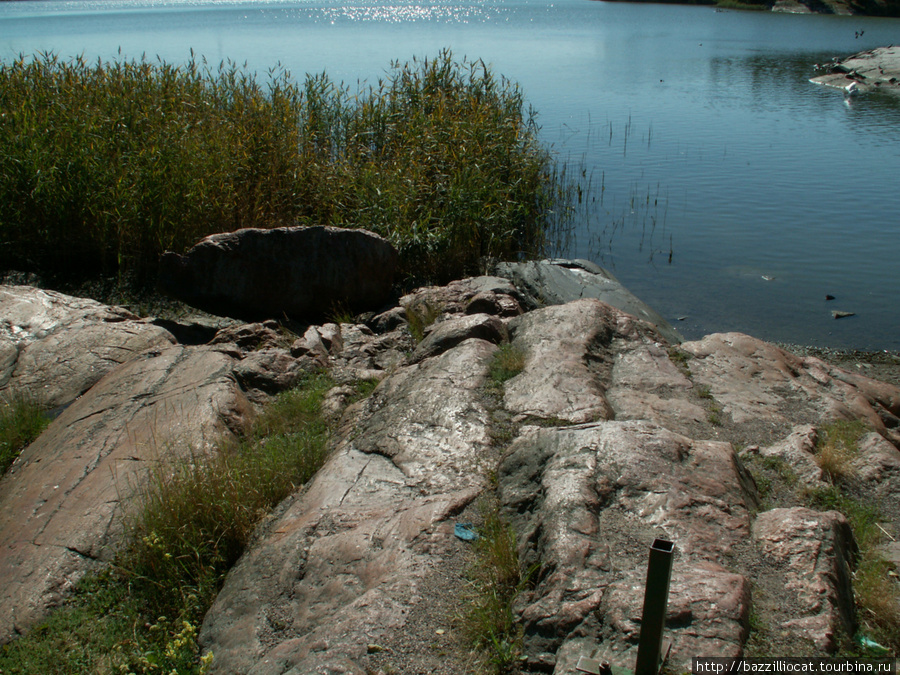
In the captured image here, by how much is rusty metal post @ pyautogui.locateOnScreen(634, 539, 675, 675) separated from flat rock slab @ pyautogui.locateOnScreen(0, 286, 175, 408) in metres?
4.68

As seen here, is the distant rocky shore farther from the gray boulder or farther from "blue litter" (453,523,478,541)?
"blue litter" (453,523,478,541)

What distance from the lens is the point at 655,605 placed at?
5.82ft

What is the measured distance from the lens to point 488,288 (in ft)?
22.9

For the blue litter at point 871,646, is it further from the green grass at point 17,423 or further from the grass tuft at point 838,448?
the green grass at point 17,423

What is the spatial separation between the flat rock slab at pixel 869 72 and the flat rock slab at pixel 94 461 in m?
24.2

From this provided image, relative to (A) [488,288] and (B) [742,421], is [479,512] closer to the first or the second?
(B) [742,421]

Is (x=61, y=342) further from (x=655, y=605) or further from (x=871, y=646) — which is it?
(x=871, y=646)

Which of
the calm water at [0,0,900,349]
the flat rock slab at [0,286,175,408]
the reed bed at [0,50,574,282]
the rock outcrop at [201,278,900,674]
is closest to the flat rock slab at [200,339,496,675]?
the rock outcrop at [201,278,900,674]

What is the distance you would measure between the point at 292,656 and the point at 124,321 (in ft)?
14.4

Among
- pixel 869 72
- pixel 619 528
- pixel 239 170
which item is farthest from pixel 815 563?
pixel 869 72

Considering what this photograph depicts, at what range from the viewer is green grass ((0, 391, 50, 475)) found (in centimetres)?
467

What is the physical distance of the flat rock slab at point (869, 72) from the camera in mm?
22391

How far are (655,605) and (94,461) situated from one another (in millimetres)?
3381


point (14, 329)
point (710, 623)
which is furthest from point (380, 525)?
point (14, 329)
